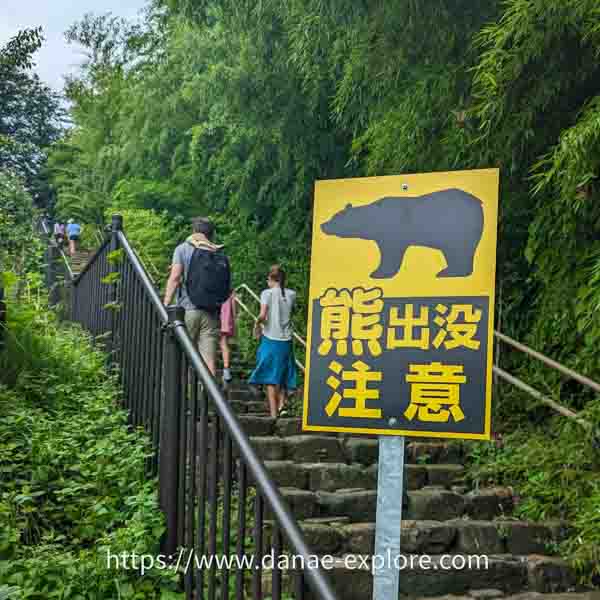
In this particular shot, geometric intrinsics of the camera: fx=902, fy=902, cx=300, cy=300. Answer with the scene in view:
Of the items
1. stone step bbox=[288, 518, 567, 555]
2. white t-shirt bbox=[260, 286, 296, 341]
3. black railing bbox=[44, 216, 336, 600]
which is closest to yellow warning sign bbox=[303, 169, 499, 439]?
black railing bbox=[44, 216, 336, 600]

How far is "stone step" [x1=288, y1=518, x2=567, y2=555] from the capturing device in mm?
5100

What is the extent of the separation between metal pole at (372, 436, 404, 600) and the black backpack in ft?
13.1

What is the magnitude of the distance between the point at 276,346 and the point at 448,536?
10.1ft

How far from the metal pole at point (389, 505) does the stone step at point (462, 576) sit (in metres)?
2.00

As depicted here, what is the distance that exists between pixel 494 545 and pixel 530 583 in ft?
1.14

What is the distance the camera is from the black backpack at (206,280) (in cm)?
668

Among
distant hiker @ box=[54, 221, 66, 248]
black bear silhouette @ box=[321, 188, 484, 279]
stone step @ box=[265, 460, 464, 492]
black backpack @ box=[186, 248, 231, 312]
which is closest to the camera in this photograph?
black bear silhouette @ box=[321, 188, 484, 279]

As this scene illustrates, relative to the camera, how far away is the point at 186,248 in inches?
270

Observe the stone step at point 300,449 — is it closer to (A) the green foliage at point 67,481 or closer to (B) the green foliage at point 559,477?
(B) the green foliage at point 559,477

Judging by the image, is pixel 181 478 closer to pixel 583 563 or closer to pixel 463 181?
pixel 463 181

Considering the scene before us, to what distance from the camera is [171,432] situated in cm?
388

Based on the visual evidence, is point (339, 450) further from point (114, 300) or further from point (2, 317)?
point (2, 317)

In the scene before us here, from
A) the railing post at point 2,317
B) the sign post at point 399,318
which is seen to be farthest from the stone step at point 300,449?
the sign post at point 399,318

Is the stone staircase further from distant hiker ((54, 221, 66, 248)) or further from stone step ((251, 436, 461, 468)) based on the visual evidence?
distant hiker ((54, 221, 66, 248))
